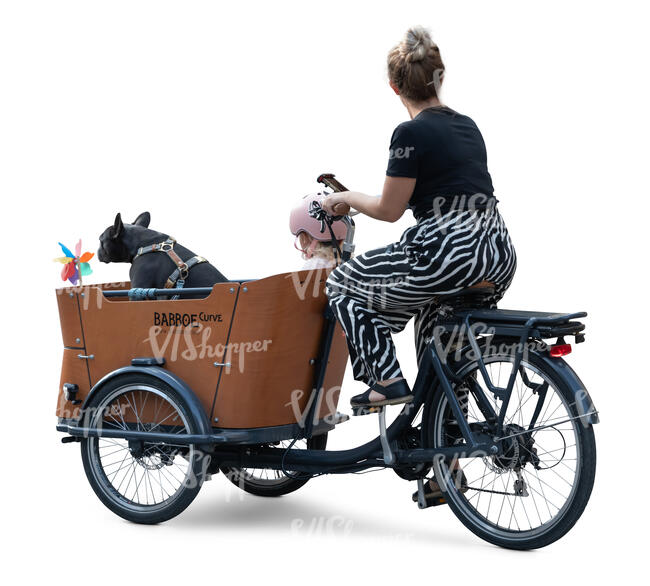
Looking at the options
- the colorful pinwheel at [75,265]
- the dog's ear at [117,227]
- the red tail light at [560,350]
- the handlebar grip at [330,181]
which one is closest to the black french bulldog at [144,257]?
the dog's ear at [117,227]

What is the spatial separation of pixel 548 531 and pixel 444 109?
190 cm

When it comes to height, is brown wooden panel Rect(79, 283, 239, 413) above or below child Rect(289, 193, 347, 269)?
below

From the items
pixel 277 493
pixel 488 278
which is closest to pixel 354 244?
pixel 488 278

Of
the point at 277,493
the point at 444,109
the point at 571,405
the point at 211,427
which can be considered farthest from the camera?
the point at 277,493

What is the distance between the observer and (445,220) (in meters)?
4.48

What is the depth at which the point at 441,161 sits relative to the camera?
4.46 metres

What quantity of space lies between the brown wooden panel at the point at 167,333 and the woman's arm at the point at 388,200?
0.71 meters

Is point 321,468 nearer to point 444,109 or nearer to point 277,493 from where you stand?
point 277,493

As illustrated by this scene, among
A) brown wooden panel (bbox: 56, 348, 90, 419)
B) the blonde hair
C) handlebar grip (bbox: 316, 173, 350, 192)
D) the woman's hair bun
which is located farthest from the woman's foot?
brown wooden panel (bbox: 56, 348, 90, 419)

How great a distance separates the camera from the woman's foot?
4617 mm

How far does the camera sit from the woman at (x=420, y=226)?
444 centimetres

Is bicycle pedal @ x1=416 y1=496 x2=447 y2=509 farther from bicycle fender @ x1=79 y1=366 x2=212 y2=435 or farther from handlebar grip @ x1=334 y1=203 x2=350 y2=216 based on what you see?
handlebar grip @ x1=334 y1=203 x2=350 y2=216

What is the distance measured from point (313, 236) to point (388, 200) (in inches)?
31.0

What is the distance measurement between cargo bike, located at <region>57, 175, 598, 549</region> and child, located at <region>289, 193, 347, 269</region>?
3.1 inches
